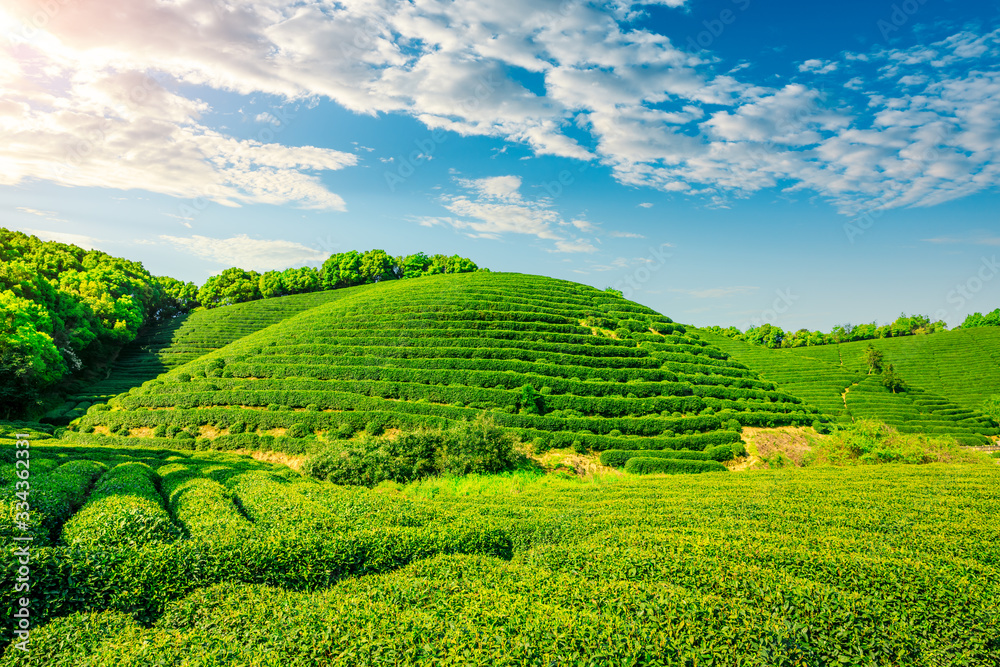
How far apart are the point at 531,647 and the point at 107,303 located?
Result: 6871 centimetres

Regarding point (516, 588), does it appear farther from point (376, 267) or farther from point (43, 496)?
point (376, 267)

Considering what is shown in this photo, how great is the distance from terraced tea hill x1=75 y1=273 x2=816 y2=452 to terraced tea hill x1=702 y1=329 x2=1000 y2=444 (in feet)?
55.3

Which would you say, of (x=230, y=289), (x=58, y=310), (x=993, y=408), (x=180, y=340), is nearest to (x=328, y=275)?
(x=230, y=289)

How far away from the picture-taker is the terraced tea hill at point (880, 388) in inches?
2027

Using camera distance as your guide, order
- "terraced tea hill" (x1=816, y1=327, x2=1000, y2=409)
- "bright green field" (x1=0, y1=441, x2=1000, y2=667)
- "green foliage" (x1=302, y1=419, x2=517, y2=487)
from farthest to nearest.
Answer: "terraced tea hill" (x1=816, y1=327, x2=1000, y2=409), "green foliage" (x1=302, y1=419, x2=517, y2=487), "bright green field" (x1=0, y1=441, x2=1000, y2=667)

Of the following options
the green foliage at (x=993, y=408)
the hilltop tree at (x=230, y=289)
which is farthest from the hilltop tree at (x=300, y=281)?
the green foliage at (x=993, y=408)

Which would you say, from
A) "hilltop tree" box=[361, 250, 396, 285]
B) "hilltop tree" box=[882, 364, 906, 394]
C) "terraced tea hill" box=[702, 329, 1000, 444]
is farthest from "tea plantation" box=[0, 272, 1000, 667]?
"hilltop tree" box=[361, 250, 396, 285]

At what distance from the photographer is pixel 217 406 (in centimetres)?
3600

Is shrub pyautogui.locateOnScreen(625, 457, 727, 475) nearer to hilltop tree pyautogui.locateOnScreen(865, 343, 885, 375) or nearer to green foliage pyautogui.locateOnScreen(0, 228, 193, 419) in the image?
green foliage pyautogui.locateOnScreen(0, 228, 193, 419)

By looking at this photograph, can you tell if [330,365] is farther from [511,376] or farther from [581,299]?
[581,299]

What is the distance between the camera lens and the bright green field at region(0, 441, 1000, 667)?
630 cm

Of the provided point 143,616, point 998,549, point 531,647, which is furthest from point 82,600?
point 998,549

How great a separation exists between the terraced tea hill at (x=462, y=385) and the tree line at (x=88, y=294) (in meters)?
6.17

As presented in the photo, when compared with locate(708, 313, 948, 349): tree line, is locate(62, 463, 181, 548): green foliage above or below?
below
